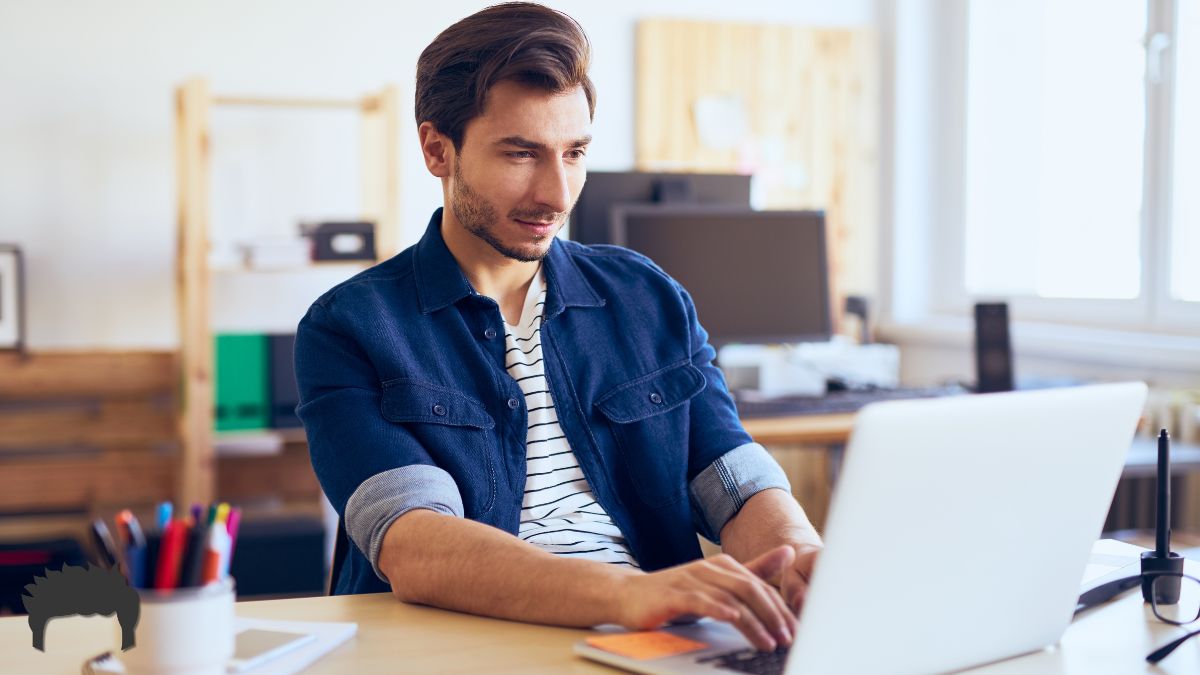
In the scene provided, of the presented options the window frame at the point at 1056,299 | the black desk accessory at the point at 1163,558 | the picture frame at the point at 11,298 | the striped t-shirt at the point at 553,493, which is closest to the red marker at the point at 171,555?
the striped t-shirt at the point at 553,493

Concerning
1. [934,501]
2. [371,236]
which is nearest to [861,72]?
[371,236]

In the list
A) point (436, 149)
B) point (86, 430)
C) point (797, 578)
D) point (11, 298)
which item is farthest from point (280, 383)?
point (797, 578)

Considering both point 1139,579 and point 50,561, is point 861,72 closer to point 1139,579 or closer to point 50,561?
point 50,561

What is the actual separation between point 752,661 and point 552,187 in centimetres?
64

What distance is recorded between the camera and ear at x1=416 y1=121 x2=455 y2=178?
142 cm

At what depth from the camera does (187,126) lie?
317cm

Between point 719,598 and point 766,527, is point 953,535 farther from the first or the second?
point 766,527

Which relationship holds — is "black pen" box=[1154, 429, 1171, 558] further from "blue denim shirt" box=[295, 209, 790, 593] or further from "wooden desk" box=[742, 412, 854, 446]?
"wooden desk" box=[742, 412, 854, 446]

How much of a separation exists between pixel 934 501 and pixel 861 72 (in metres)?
3.48

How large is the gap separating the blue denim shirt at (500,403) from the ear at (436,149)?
2.5 inches

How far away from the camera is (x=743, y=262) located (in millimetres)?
2678

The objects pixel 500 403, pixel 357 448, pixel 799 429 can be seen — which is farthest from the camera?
pixel 799 429

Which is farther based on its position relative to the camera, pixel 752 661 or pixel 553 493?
pixel 553 493

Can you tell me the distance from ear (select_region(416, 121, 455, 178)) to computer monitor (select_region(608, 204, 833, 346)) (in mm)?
1121
